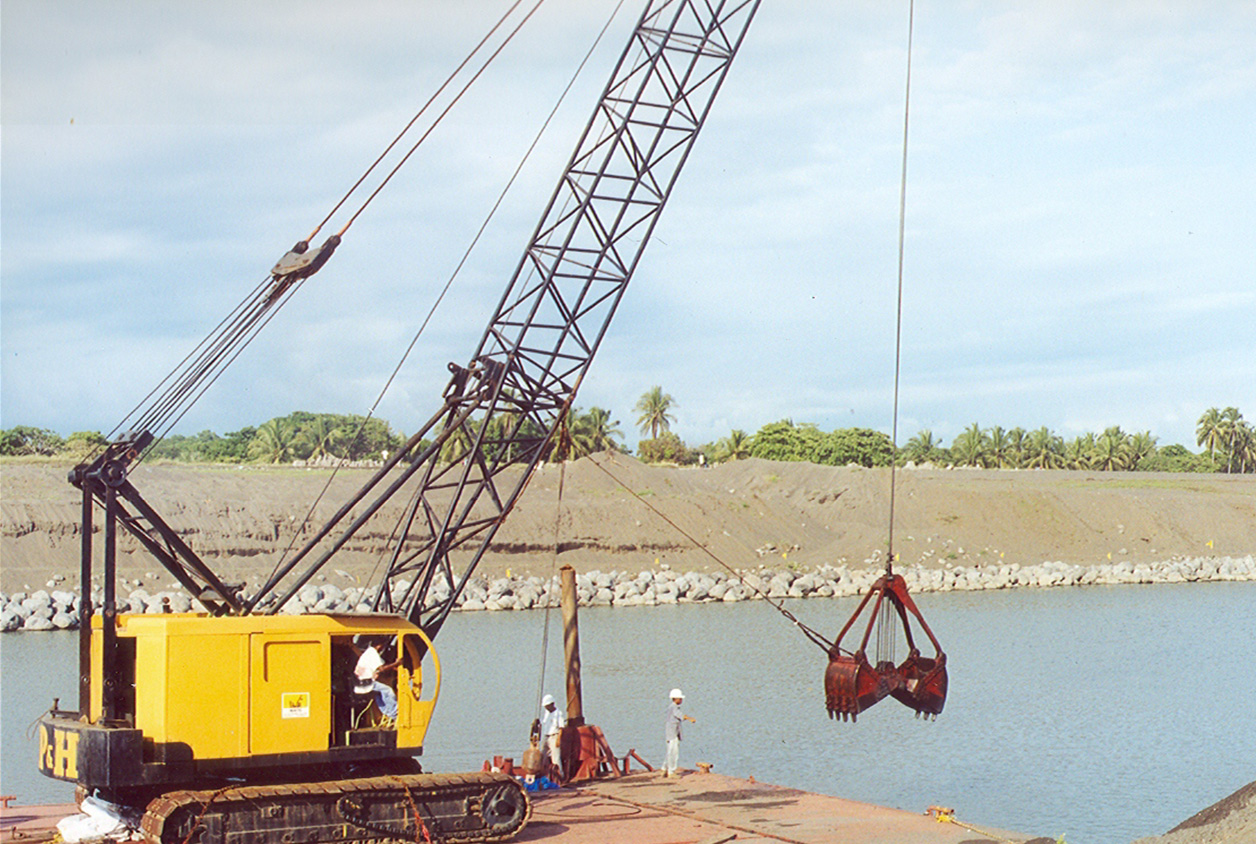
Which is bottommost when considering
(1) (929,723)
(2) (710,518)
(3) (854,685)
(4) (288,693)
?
(1) (929,723)

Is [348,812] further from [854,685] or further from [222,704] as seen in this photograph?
[854,685]

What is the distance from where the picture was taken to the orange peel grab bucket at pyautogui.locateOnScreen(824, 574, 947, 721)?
15.4 m

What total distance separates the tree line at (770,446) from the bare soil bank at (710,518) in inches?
353

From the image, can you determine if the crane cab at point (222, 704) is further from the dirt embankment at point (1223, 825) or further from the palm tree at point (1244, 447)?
the palm tree at point (1244, 447)

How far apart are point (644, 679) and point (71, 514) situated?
95.8ft

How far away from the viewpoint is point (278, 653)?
42.8ft

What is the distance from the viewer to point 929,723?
26.8 meters

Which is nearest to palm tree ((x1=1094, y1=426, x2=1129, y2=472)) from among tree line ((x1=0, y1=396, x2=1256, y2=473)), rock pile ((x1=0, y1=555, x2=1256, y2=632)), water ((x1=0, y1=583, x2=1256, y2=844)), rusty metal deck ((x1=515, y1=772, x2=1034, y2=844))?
tree line ((x1=0, y1=396, x2=1256, y2=473))

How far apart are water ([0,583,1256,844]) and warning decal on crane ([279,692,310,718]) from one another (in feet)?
29.8

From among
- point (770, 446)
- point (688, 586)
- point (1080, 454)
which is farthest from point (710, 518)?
point (1080, 454)

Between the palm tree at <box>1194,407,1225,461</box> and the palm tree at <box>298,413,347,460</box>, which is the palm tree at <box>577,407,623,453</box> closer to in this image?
the palm tree at <box>298,413,347,460</box>

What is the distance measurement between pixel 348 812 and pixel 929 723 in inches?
638

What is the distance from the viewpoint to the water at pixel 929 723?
2103 cm

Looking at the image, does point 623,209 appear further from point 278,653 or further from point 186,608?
point 186,608
